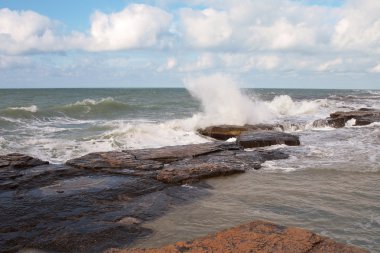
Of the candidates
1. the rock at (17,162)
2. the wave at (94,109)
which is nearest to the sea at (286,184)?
the rock at (17,162)

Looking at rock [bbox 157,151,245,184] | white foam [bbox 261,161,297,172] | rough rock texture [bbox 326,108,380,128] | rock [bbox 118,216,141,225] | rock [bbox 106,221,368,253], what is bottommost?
rock [bbox 118,216,141,225]

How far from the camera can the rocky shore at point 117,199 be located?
3.82 metres

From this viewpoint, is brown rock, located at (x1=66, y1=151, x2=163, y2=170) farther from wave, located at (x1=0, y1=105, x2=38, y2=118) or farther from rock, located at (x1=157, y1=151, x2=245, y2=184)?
wave, located at (x1=0, y1=105, x2=38, y2=118)

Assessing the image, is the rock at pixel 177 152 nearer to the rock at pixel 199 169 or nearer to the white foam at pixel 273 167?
the rock at pixel 199 169

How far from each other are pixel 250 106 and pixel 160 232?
15247 millimetres

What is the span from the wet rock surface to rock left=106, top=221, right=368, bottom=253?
99cm

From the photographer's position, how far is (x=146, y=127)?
15148 mm

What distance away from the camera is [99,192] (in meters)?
6.13

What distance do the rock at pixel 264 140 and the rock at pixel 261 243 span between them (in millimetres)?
7122

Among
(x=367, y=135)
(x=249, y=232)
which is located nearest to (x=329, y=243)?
(x=249, y=232)

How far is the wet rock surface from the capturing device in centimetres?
455

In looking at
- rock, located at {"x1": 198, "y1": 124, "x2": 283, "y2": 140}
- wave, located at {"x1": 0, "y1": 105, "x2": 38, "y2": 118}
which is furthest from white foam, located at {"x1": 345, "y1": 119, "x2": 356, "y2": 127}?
wave, located at {"x1": 0, "y1": 105, "x2": 38, "y2": 118}

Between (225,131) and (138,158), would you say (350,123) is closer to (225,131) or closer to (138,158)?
(225,131)

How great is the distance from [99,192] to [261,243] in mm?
3256
